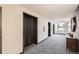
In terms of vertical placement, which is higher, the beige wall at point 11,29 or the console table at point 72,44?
the beige wall at point 11,29

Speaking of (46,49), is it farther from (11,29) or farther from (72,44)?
(11,29)

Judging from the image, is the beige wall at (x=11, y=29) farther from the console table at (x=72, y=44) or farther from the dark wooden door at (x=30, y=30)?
the console table at (x=72, y=44)

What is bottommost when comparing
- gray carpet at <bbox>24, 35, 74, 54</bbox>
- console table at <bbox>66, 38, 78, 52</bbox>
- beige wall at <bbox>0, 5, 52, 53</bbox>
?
gray carpet at <bbox>24, 35, 74, 54</bbox>

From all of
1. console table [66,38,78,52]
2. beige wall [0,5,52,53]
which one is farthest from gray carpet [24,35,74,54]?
beige wall [0,5,52,53]

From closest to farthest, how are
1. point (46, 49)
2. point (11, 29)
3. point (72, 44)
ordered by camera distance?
point (11, 29), point (72, 44), point (46, 49)

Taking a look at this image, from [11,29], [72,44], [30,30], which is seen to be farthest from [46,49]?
[11,29]

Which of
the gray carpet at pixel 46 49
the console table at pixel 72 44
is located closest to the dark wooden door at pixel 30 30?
the gray carpet at pixel 46 49

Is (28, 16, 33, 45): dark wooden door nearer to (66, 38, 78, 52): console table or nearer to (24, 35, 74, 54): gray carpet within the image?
(24, 35, 74, 54): gray carpet

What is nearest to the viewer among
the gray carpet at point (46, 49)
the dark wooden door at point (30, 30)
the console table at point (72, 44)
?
the gray carpet at point (46, 49)

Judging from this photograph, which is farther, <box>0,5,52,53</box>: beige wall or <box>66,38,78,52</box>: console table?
<box>66,38,78,52</box>: console table

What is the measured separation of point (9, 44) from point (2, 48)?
33 centimetres

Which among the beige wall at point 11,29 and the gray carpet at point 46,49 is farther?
the gray carpet at point 46,49

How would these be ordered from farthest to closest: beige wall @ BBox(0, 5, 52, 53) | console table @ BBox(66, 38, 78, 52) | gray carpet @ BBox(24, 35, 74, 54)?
console table @ BBox(66, 38, 78, 52) < gray carpet @ BBox(24, 35, 74, 54) < beige wall @ BBox(0, 5, 52, 53)
